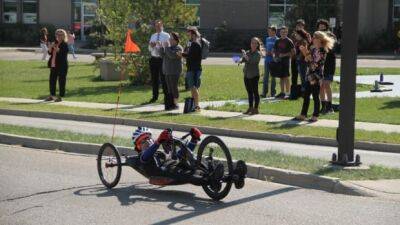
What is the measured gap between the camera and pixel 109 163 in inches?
378

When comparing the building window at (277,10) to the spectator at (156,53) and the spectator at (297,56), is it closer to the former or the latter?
the spectator at (156,53)

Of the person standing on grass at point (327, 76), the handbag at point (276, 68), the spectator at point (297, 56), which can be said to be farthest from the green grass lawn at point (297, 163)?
the handbag at point (276, 68)

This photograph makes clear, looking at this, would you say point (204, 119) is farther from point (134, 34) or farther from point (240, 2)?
point (240, 2)

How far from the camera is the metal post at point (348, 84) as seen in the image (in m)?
10.5

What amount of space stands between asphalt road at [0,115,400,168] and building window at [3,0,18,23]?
4413 cm

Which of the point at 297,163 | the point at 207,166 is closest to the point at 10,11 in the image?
the point at 297,163

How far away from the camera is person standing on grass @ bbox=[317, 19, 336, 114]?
54.5ft

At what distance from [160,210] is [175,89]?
1041 centimetres

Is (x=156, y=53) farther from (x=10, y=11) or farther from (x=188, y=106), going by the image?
(x=10, y=11)

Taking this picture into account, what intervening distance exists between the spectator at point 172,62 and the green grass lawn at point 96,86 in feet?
6.73

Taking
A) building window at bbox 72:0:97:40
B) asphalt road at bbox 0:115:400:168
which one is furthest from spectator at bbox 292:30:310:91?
building window at bbox 72:0:97:40

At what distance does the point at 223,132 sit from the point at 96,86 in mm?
11034

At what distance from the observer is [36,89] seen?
24609 millimetres

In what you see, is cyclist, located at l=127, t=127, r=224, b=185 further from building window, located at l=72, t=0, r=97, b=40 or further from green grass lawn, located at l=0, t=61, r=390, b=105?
building window, located at l=72, t=0, r=97, b=40
